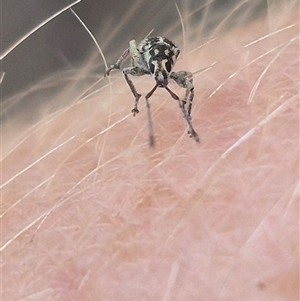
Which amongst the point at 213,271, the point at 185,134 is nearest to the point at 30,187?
the point at 185,134

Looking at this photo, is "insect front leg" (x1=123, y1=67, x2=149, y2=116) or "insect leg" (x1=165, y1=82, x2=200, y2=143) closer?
"insect leg" (x1=165, y1=82, x2=200, y2=143)

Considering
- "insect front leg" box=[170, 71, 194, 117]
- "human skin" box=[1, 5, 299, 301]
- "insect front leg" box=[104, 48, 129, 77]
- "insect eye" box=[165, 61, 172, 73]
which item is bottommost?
"human skin" box=[1, 5, 299, 301]

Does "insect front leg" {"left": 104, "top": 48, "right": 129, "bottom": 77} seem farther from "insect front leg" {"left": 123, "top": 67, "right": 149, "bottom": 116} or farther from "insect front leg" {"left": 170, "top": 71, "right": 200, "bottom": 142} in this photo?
"insect front leg" {"left": 170, "top": 71, "right": 200, "bottom": 142}

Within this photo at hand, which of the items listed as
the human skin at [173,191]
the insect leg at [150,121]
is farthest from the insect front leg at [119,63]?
the insect leg at [150,121]

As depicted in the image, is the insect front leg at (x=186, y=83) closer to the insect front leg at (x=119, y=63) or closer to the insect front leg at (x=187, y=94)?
the insect front leg at (x=187, y=94)

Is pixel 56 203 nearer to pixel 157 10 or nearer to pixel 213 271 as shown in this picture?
pixel 213 271

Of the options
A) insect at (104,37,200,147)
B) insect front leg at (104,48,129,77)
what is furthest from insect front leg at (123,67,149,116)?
insect front leg at (104,48,129,77)
